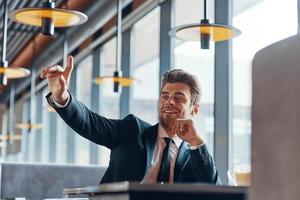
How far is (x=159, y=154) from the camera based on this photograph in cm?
234

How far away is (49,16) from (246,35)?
157 centimetres

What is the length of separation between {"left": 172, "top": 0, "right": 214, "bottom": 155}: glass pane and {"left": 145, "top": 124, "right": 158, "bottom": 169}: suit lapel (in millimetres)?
2023

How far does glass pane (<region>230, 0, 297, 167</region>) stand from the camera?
13.2 feet

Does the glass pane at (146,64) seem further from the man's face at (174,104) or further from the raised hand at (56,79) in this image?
the raised hand at (56,79)

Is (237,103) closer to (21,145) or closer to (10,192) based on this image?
(10,192)

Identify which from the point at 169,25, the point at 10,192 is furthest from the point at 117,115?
the point at 10,192

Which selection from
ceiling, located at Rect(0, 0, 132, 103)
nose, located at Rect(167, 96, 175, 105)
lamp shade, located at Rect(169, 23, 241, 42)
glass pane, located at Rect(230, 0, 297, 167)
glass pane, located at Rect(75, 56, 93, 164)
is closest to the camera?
nose, located at Rect(167, 96, 175, 105)

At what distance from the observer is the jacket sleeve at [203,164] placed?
6.73 ft

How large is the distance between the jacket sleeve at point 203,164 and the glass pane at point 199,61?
92.8 inches

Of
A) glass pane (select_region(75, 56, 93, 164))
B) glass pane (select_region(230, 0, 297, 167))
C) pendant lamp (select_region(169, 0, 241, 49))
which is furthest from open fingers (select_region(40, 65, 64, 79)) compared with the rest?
glass pane (select_region(75, 56, 93, 164))

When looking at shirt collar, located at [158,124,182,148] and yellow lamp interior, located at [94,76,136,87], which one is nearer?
shirt collar, located at [158,124,182,148]

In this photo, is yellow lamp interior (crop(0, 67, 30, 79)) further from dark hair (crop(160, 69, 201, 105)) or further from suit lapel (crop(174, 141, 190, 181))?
suit lapel (crop(174, 141, 190, 181))

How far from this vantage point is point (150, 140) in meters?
2.41

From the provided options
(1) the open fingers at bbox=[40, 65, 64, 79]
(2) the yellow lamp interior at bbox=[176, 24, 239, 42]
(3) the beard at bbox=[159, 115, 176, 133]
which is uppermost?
(2) the yellow lamp interior at bbox=[176, 24, 239, 42]
